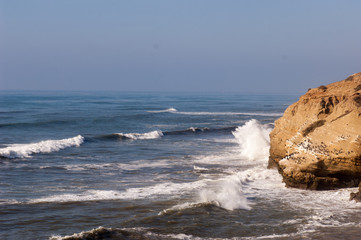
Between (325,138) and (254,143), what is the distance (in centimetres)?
949

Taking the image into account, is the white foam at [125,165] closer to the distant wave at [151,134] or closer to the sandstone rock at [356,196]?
the sandstone rock at [356,196]

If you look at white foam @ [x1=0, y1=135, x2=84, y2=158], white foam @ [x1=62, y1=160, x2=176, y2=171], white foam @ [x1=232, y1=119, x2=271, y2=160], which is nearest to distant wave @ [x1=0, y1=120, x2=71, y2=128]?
Answer: white foam @ [x1=0, y1=135, x2=84, y2=158]

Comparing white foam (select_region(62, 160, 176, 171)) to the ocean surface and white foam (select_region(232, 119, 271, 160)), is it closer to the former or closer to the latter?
the ocean surface

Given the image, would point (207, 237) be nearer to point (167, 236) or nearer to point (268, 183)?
point (167, 236)

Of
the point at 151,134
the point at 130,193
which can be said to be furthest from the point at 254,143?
the point at 151,134

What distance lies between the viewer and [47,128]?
35.0 meters

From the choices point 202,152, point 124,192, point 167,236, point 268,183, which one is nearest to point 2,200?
point 124,192

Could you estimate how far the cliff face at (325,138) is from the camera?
37.2ft

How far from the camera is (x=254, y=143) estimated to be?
21.2m

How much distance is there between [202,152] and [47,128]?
56.1 ft

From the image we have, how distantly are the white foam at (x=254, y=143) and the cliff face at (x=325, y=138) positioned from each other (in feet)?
18.6

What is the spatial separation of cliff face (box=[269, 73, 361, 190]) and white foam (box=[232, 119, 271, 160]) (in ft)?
18.6

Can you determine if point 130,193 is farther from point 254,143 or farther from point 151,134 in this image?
point 151,134

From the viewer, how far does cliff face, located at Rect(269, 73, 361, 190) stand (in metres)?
11.3
